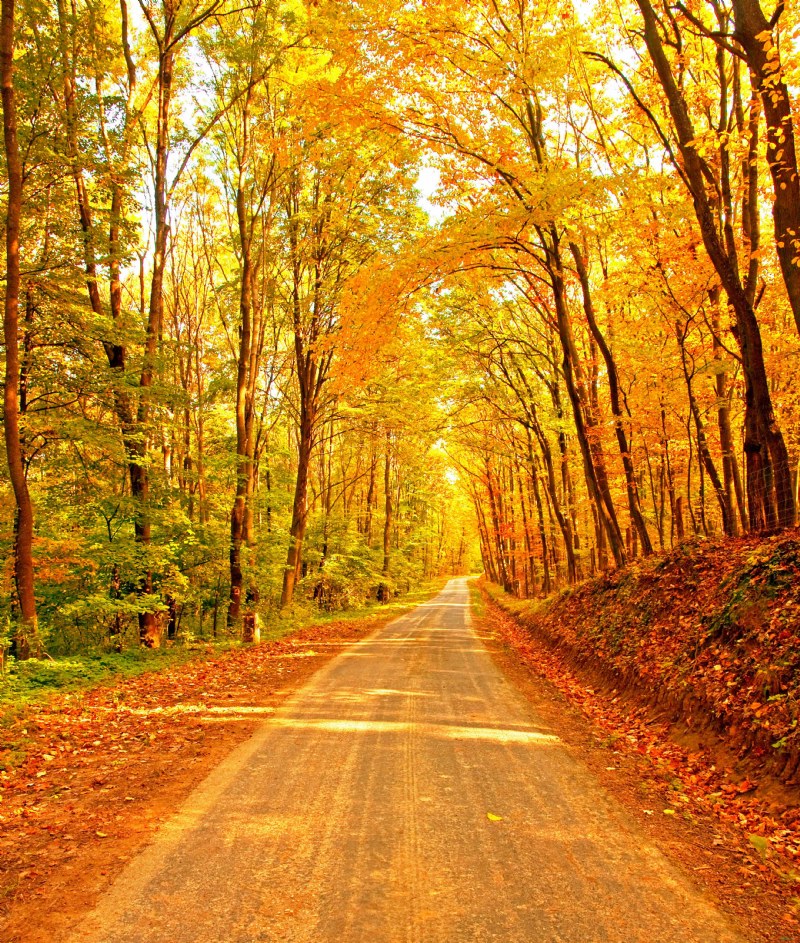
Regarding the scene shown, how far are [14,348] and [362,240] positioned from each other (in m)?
11.2

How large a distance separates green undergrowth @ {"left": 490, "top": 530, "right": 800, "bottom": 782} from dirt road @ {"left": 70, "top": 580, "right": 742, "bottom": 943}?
1.55 m

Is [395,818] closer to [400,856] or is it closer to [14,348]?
[400,856]

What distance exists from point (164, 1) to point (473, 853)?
14.9 m

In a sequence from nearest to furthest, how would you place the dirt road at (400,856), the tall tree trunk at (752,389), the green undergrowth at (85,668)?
the dirt road at (400,856), the green undergrowth at (85,668), the tall tree trunk at (752,389)

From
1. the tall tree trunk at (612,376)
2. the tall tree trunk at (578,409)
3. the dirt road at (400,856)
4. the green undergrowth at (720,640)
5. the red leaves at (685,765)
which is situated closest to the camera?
the dirt road at (400,856)

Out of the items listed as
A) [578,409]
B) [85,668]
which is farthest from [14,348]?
[578,409]

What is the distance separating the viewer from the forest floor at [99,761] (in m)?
3.09

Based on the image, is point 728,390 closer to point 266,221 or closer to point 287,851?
point 266,221

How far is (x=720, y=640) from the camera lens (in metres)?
6.13

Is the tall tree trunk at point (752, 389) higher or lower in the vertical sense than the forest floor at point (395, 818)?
higher

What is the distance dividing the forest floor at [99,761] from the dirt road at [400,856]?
0.81 ft

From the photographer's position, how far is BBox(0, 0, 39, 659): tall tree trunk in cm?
733

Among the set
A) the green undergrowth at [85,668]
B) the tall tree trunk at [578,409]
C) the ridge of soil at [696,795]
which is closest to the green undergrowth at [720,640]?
the ridge of soil at [696,795]

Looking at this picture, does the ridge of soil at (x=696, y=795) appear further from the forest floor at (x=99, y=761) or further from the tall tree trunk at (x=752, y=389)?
the forest floor at (x=99, y=761)
